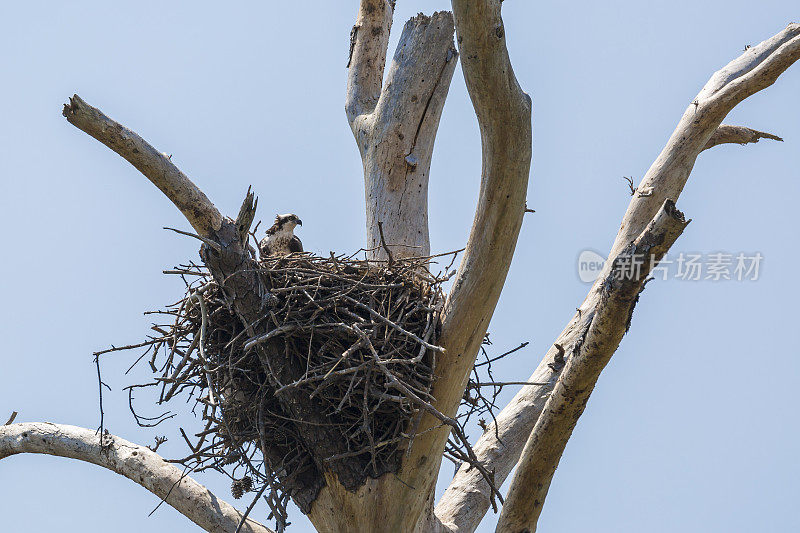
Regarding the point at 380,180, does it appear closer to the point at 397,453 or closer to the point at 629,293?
the point at 397,453

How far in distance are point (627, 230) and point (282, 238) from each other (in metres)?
2.53

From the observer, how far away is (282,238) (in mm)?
6555

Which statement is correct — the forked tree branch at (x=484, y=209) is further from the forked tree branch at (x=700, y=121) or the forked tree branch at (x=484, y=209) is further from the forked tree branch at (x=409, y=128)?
the forked tree branch at (x=700, y=121)

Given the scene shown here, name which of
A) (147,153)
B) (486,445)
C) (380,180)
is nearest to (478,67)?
(147,153)

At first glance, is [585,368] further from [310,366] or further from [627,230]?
[627,230]

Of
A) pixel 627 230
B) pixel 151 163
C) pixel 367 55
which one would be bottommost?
pixel 151 163

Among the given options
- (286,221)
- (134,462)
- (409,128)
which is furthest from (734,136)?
(134,462)

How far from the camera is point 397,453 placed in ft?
15.2

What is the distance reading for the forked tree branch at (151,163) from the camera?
14.2ft

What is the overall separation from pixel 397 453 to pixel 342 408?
0.44 m

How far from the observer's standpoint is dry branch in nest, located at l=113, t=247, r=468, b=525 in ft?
14.2

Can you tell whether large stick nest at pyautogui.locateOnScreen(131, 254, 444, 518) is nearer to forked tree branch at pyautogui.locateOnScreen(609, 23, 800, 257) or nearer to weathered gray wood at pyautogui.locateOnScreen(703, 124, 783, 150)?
forked tree branch at pyautogui.locateOnScreen(609, 23, 800, 257)

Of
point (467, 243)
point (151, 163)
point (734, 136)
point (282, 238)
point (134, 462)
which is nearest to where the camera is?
point (467, 243)

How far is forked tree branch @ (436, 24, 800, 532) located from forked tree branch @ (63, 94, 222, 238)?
7.50 ft
